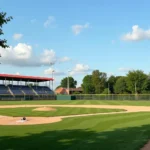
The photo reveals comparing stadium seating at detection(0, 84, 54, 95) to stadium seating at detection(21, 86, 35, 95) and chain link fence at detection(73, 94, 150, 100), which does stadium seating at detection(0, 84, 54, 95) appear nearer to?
stadium seating at detection(21, 86, 35, 95)

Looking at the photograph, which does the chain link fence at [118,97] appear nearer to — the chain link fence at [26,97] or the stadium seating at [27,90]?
the chain link fence at [26,97]

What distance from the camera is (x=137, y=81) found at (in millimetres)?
107000

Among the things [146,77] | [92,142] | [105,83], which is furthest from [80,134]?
[105,83]

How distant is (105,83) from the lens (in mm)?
132750

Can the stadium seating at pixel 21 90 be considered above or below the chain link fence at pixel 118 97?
above

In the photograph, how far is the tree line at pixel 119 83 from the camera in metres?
106

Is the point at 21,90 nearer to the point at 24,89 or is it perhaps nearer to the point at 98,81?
the point at 24,89

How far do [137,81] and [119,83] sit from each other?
1461cm

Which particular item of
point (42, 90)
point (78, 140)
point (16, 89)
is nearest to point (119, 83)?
point (42, 90)

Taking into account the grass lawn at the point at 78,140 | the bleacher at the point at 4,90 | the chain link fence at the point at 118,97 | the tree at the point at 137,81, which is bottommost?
the grass lawn at the point at 78,140

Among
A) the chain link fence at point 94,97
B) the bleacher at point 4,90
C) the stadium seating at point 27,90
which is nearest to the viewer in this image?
the chain link fence at point 94,97

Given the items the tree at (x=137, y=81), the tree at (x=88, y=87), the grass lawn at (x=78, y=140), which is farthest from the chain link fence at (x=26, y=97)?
the grass lawn at (x=78, y=140)

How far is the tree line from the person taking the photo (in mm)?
106481

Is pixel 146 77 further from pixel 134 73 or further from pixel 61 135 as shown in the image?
pixel 61 135
